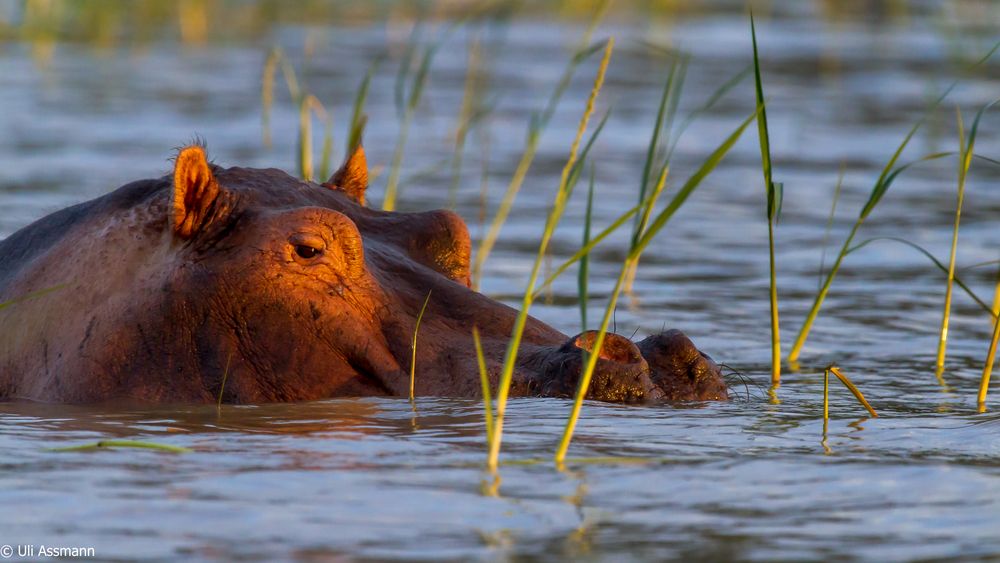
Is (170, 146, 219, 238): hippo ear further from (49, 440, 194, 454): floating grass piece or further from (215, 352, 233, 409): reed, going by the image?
(49, 440, 194, 454): floating grass piece

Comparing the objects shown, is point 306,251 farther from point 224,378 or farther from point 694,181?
point 694,181

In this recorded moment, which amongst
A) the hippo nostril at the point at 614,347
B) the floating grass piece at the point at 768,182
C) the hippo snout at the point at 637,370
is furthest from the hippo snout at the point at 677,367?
the floating grass piece at the point at 768,182

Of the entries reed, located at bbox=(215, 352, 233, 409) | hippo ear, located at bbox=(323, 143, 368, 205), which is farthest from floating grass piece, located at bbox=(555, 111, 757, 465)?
hippo ear, located at bbox=(323, 143, 368, 205)

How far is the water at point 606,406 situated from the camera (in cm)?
342

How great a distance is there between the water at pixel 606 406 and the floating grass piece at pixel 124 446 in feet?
0.11

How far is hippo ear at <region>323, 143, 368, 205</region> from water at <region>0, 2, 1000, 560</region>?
1032 millimetres

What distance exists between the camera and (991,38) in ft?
59.1

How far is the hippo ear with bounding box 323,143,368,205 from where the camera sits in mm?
5789

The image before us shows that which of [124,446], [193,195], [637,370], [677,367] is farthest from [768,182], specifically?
[124,446]

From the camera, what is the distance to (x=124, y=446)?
4.11 meters

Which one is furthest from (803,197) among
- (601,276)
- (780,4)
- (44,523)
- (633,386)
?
(780,4)

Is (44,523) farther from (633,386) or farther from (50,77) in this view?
(50,77)

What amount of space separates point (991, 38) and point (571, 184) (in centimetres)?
1460

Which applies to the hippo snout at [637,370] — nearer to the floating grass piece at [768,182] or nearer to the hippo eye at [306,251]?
the floating grass piece at [768,182]
